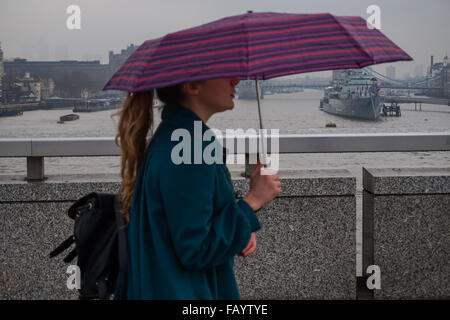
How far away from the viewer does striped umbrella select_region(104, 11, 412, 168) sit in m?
1.85

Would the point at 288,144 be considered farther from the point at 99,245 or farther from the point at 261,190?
the point at 99,245

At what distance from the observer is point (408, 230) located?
4.03 m

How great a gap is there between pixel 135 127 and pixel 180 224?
0.38m

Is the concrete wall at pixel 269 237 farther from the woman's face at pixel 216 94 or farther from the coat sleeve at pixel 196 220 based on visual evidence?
the coat sleeve at pixel 196 220

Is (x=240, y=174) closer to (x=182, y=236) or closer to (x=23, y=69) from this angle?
(x=182, y=236)

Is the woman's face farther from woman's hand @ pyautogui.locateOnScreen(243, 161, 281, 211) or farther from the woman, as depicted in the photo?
woman's hand @ pyautogui.locateOnScreen(243, 161, 281, 211)

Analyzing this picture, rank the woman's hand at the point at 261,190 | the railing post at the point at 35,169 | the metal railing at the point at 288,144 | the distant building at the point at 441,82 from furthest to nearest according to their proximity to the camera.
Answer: the distant building at the point at 441,82 < the railing post at the point at 35,169 < the metal railing at the point at 288,144 < the woman's hand at the point at 261,190

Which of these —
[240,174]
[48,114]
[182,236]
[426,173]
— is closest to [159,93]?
[182,236]

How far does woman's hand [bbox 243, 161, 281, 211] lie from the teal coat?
0.05 meters

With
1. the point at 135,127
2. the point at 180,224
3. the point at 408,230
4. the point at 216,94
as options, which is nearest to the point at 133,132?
the point at 135,127

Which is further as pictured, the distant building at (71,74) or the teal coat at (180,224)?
the distant building at (71,74)

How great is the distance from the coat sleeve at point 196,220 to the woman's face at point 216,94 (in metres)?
0.27

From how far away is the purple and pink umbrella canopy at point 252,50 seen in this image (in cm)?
185

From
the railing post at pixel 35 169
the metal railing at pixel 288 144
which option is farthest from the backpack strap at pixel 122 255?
the railing post at pixel 35 169
